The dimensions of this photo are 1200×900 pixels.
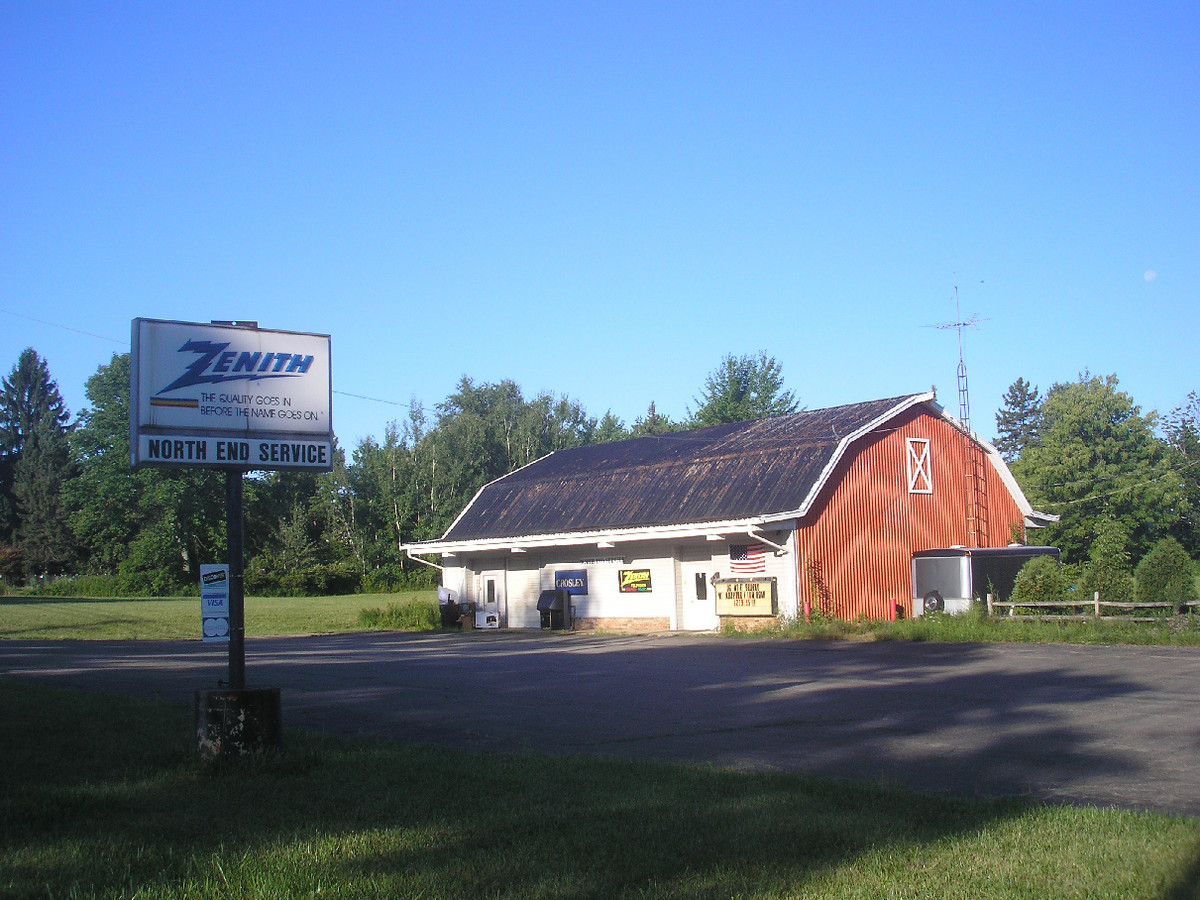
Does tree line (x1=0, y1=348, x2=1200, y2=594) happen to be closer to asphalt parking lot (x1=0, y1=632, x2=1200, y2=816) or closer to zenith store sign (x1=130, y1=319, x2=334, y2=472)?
asphalt parking lot (x1=0, y1=632, x2=1200, y2=816)

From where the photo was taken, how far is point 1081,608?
23391 millimetres

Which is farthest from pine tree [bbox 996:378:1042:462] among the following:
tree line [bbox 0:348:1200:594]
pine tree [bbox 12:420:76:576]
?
pine tree [bbox 12:420:76:576]

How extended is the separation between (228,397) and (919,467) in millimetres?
24778

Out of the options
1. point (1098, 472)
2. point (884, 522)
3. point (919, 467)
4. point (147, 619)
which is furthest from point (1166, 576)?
point (1098, 472)

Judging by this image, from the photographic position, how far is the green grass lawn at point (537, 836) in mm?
5328

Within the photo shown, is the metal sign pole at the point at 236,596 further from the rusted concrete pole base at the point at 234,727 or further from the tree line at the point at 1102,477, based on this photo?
the tree line at the point at 1102,477

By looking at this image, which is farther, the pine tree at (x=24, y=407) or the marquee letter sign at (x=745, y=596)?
the pine tree at (x=24, y=407)


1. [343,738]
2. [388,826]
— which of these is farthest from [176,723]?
[388,826]

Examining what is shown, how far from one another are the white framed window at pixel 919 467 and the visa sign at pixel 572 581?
10524mm

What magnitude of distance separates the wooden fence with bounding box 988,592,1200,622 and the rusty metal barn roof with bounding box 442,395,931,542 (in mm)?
5964

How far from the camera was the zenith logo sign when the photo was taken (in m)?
10.5

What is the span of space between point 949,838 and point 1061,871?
2.43ft

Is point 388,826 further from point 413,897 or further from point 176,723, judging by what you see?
point 176,723

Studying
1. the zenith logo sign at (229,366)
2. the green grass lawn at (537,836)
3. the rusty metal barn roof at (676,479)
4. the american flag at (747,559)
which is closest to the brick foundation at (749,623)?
the american flag at (747,559)
